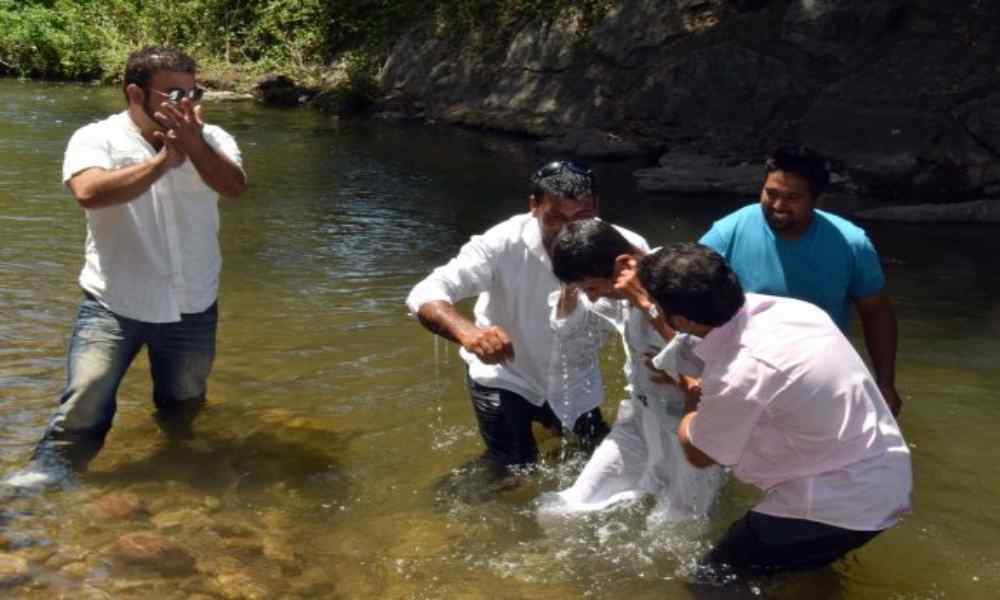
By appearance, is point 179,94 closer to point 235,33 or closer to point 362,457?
point 362,457

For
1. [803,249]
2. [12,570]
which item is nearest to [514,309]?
[803,249]

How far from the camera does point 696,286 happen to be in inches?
145

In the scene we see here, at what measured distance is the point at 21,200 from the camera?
38.5 ft

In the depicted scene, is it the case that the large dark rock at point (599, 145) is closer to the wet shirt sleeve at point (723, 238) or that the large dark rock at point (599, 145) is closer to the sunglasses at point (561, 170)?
the wet shirt sleeve at point (723, 238)

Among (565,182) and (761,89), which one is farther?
(761,89)

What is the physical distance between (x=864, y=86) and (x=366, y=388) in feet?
28.6

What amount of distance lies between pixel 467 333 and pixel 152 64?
164 cm

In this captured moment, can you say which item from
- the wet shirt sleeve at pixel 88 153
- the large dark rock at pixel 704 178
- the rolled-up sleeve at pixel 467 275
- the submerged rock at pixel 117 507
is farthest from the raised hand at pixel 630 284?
the large dark rock at pixel 704 178

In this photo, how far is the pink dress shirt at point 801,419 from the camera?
3.67m

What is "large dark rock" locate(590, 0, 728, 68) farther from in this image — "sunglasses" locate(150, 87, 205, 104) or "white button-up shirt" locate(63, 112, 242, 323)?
"sunglasses" locate(150, 87, 205, 104)

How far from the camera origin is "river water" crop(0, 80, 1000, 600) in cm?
480

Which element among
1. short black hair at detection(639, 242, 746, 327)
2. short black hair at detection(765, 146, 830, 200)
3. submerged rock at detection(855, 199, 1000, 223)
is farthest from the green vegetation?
short black hair at detection(639, 242, 746, 327)

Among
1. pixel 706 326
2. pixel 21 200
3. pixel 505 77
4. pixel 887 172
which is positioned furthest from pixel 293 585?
pixel 505 77

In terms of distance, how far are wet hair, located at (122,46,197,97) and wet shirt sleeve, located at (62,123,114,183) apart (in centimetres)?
26
